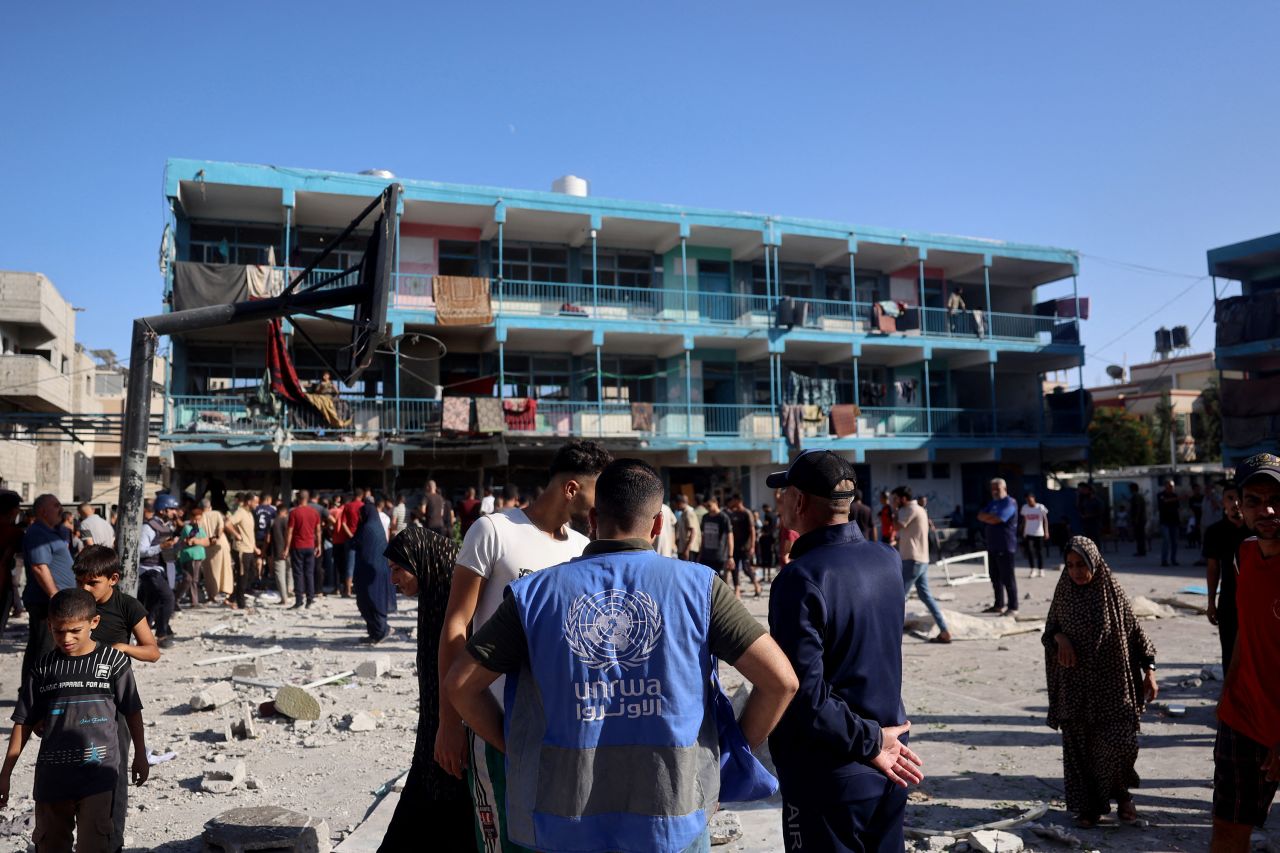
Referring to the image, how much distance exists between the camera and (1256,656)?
11.1 ft

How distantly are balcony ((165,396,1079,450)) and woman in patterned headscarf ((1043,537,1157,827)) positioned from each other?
57.9 feet

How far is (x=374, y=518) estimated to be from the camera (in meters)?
10.9

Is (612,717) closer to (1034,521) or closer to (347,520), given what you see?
(347,520)

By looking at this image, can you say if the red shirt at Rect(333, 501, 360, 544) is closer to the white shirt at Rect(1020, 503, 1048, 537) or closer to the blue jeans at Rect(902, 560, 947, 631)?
the blue jeans at Rect(902, 560, 947, 631)

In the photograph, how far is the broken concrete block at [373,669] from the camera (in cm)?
875

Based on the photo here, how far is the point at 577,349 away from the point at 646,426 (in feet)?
10.2

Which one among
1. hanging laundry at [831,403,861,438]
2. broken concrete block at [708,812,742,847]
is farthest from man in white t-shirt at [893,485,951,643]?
hanging laundry at [831,403,861,438]

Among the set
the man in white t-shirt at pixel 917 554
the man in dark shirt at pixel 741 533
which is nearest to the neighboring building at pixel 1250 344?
the man in dark shirt at pixel 741 533

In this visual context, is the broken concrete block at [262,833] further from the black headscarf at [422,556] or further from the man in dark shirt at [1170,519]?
the man in dark shirt at [1170,519]

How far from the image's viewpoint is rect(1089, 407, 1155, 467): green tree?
39250 mm

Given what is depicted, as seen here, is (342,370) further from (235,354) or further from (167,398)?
(235,354)

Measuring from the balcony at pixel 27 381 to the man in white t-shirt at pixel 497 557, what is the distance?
28.3 metres

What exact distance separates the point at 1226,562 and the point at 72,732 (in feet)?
19.1

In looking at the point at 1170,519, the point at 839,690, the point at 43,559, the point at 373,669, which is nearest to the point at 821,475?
the point at 839,690
